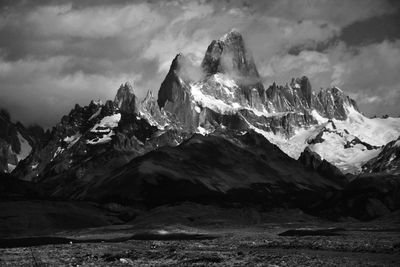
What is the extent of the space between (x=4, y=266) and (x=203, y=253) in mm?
29483

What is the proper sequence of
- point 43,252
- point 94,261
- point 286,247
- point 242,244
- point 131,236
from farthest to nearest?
point 131,236 < point 242,244 < point 286,247 < point 43,252 < point 94,261

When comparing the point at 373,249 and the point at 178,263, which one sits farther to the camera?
the point at 373,249

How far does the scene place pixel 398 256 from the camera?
9300cm

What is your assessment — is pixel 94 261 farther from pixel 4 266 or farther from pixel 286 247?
pixel 286 247

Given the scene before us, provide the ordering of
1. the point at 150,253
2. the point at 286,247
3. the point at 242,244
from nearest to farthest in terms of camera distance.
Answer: the point at 150,253
the point at 286,247
the point at 242,244

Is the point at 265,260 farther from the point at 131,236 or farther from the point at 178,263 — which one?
the point at 131,236

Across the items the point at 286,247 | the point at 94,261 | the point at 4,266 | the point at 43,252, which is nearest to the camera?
the point at 4,266

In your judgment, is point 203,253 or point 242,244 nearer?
point 203,253

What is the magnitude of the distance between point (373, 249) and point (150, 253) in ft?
108

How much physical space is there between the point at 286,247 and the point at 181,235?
63.2m

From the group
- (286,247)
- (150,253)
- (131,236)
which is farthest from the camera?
(131,236)

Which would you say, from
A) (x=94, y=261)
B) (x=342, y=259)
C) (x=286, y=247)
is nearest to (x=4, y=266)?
(x=94, y=261)

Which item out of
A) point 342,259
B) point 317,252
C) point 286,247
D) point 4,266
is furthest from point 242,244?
point 4,266

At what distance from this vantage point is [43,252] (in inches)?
4259
